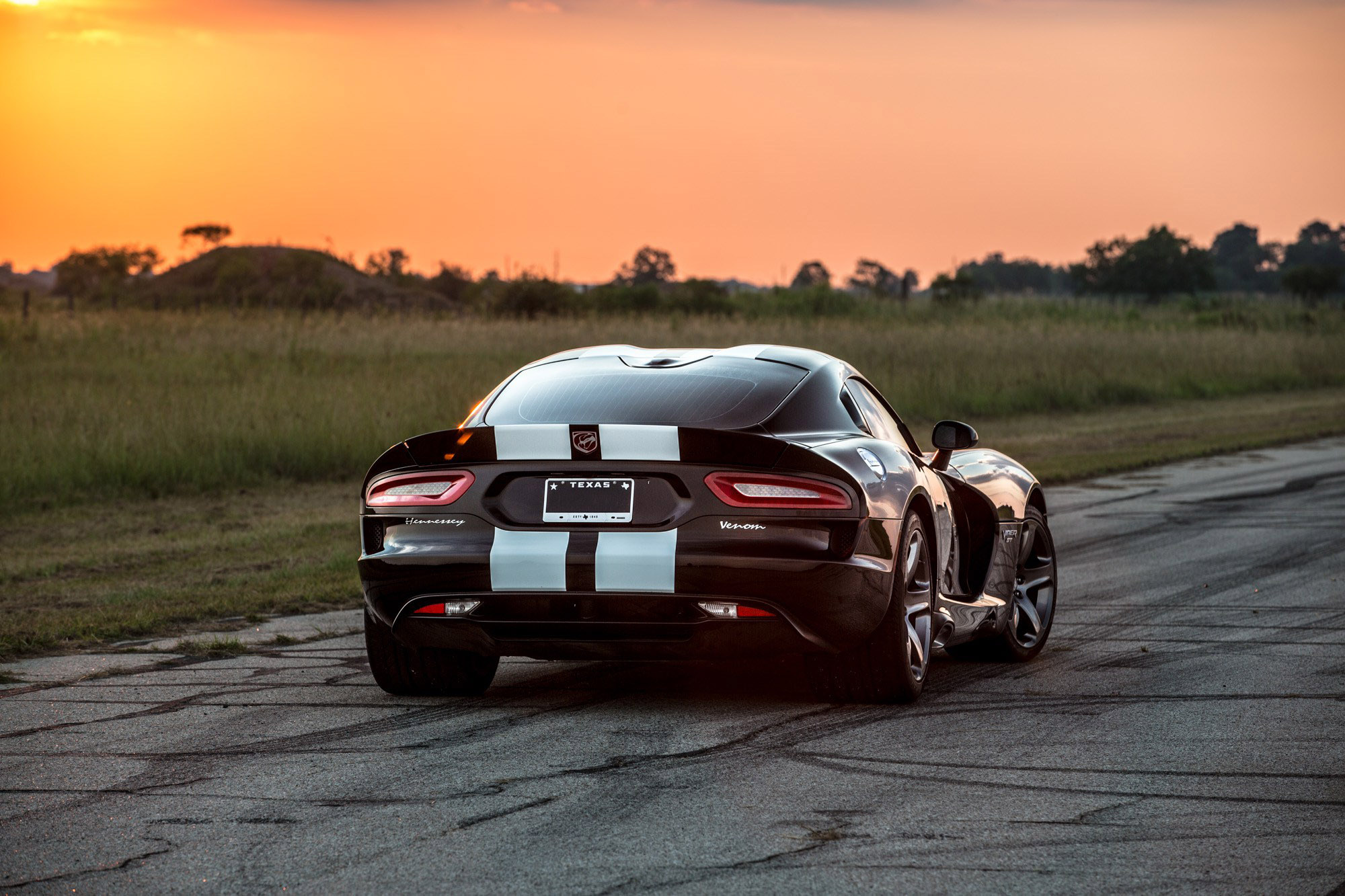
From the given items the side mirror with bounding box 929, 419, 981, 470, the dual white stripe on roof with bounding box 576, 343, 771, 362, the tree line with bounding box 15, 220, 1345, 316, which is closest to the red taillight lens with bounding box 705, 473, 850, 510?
the dual white stripe on roof with bounding box 576, 343, 771, 362

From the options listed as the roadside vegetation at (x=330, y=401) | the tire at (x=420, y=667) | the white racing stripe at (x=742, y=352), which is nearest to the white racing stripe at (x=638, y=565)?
the tire at (x=420, y=667)

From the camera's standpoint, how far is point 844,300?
206ft

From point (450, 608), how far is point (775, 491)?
4.22 ft

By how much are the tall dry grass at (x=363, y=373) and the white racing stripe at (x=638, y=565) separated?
10.7m

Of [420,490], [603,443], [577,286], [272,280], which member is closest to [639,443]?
[603,443]

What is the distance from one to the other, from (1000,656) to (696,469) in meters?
2.38

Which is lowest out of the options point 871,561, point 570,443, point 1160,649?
point 1160,649

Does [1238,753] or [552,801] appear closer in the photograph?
[552,801]

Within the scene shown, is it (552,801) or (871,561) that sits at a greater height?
(871,561)

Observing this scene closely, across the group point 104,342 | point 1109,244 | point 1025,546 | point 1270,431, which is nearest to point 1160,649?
point 1025,546

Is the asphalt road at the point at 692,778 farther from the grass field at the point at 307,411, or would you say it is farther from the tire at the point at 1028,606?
the grass field at the point at 307,411

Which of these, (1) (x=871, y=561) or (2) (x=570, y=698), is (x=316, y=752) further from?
(1) (x=871, y=561)

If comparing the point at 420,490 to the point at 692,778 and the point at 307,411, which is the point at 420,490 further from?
→ the point at 307,411

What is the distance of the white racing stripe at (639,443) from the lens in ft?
20.2
